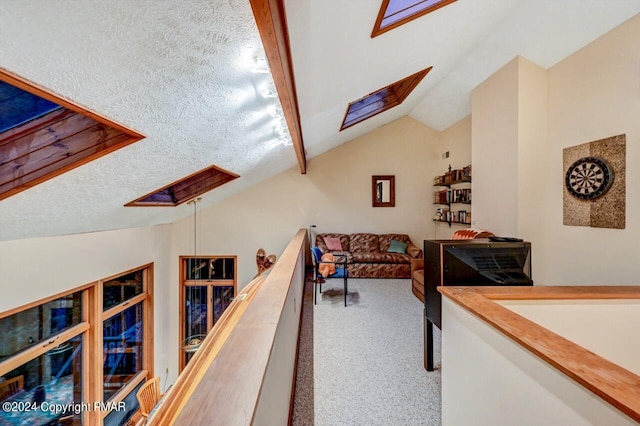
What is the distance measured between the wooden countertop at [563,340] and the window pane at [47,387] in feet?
13.5

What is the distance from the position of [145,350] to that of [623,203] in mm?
6858

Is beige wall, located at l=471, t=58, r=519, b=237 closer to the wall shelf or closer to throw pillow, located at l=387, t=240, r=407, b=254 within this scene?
the wall shelf

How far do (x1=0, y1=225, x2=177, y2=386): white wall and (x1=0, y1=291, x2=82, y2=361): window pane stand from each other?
193mm

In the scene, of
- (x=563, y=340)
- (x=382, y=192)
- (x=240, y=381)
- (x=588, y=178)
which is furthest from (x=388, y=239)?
(x=240, y=381)

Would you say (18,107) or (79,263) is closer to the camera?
(18,107)

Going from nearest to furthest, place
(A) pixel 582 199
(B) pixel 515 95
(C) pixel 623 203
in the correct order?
(C) pixel 623 203 < (A) pixel 582 199 < (B) pixel 515 95

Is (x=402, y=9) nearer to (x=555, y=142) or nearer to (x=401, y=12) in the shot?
(x=401, y=12)

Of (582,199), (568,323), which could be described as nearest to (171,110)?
(568,323)

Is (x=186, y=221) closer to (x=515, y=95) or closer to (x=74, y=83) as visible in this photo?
(x=74, y=83)

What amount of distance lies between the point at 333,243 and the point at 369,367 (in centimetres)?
340

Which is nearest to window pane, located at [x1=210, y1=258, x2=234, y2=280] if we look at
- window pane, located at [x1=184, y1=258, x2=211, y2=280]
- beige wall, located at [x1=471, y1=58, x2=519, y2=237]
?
window pane, located at [x1=184, y1=258, x2=211, y2=280]

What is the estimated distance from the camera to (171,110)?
5.65 ft

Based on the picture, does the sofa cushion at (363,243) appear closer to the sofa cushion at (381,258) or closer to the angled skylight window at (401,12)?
the sofa cushion at (381,258)

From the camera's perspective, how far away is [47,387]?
309cm
